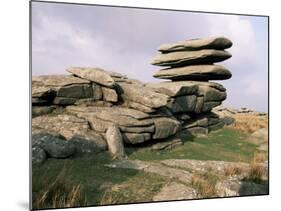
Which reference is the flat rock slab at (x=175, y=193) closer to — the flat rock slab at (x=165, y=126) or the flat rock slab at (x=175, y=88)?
the flat rock slab at (x=165, y=126)

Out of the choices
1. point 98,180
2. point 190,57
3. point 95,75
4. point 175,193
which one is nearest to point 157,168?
point 175,193

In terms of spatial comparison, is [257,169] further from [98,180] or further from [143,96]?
[98,180]

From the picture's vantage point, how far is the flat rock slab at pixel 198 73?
27.3ft

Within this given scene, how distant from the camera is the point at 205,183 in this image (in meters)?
7.55

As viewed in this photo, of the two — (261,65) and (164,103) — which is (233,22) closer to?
(261,65)

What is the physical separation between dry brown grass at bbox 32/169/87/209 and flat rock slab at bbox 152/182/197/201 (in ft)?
3.88

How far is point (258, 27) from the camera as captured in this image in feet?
26.5

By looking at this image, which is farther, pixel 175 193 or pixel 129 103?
pixel 129 103

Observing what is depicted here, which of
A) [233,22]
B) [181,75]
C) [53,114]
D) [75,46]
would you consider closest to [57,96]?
[53,114]

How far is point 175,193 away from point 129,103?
198 centimetres

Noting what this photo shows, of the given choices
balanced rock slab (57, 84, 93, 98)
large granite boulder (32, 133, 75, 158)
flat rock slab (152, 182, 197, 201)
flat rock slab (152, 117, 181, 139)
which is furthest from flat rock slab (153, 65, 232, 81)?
large granite boulder (32, 133, 75, 158)

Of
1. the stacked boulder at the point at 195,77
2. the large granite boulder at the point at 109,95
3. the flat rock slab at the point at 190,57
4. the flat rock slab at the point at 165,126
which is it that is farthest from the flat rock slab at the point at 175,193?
the flat rock slab at the point at 190,57

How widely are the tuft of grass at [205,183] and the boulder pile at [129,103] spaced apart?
41.6 inches

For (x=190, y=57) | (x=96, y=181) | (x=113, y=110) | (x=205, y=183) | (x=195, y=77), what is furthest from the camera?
(x=195, y=77)
